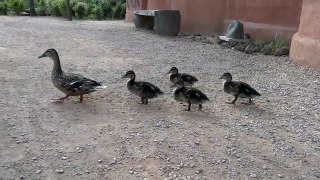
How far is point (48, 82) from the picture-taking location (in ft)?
21.8

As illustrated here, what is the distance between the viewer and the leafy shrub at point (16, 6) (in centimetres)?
2441

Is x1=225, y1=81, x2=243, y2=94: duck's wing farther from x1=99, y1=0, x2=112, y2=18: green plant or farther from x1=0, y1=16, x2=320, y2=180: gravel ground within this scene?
x1=99, y1=0, x2=112, y2=18: green plant

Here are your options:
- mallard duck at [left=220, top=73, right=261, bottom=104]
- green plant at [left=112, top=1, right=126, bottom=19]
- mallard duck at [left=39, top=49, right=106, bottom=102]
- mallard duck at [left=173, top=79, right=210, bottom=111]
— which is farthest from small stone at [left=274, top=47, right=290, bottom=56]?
green plant at [left=112, top=1, right=126, bottom=19]

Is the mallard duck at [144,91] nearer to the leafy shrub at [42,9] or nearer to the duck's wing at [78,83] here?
the duck's wing at [78,83]

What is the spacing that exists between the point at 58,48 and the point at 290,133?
7.17 meters

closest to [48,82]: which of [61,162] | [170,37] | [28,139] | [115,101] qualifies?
[115,101]

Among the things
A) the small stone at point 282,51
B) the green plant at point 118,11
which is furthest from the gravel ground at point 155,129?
the green plant at point 118,11

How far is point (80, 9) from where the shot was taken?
23656 mm

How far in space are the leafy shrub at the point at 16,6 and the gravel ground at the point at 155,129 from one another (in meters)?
17.7

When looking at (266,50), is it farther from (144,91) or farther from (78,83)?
(78,83)

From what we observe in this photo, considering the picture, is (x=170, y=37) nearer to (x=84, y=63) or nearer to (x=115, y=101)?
(x=84, y=63)

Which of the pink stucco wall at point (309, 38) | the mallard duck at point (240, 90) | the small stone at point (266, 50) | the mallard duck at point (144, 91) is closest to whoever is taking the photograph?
the mallard duck at point (144, 91)

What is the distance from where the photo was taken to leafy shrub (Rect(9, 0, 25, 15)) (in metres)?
24.4

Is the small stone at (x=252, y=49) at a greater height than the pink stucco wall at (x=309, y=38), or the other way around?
the pink stucco wall at (x=309, y=38)
